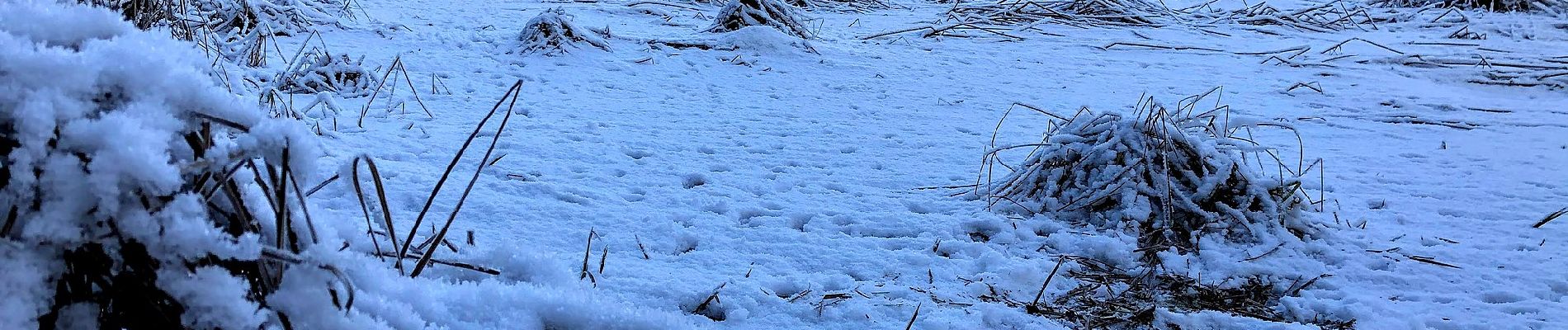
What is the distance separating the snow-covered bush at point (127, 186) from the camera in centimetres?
76

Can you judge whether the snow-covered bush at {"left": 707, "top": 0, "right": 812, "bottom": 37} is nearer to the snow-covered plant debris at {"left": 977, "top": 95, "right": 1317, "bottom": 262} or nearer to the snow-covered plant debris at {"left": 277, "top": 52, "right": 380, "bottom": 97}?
the snow-covered plant debris at {"left": 277, "top": 52, "right": 380, "bottom": 97}

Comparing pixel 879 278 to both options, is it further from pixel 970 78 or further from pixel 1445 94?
pixel 1445 94

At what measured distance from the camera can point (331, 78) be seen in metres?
4.11

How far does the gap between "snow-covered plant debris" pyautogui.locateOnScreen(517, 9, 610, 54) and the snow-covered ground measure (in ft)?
0.39

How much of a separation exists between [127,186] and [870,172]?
8.53 ft

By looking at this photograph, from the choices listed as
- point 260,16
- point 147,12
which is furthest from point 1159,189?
point 260,16

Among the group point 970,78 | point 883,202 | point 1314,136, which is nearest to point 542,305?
point 883,202

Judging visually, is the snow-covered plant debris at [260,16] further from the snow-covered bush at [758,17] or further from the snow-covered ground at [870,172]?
the snow-covered bush at [758,17]

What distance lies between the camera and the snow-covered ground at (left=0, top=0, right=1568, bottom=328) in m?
2.05

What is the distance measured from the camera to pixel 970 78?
17.0ft

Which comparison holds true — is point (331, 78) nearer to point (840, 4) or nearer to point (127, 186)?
point (127, 186)

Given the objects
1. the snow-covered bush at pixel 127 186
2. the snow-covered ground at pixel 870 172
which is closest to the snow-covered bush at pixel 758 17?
the snow-covered ground at pixel 870 172

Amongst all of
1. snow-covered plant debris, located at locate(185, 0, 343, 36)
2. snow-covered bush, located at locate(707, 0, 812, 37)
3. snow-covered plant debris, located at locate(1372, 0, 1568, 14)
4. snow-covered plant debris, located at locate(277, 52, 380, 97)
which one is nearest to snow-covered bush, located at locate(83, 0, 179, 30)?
snow-covered plant debris, located at locate(277, 52, 380, 97)

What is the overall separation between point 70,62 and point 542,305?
2.23 feet
